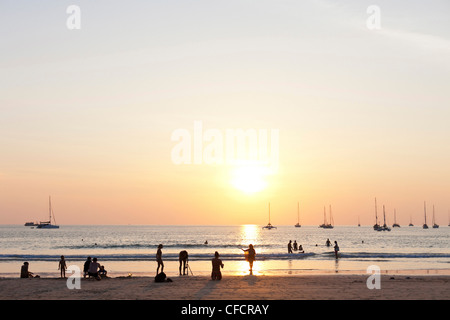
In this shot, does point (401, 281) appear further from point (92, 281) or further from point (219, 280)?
point (92, 281)

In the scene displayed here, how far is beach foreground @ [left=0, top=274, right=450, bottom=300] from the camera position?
71.3 feet

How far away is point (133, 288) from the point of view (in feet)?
82.8

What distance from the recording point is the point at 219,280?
2925 cm

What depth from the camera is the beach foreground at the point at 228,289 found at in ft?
71.3

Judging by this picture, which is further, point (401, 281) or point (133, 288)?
point (401, 281)

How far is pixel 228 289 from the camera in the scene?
2475 cm

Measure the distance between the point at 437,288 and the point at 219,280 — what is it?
11.7 m
